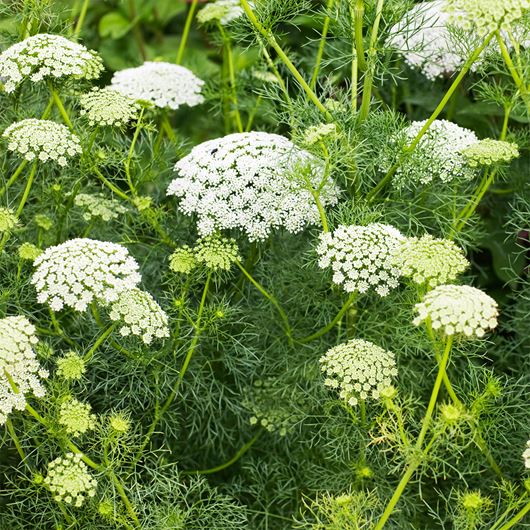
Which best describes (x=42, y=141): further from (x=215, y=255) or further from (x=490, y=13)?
(x=490, y=13)

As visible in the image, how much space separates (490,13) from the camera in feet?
8.14

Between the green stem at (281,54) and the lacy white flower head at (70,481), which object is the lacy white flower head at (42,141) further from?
the lacy white flower head at (70,481)

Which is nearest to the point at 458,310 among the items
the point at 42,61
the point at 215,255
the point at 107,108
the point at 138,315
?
the point at 215,255

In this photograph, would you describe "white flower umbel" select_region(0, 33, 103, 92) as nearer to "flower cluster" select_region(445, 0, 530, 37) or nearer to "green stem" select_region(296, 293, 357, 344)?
"green stem" select_region(296, 293, 357, 344)

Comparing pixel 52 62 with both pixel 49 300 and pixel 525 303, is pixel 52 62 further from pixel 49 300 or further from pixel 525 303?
pixel 525 303

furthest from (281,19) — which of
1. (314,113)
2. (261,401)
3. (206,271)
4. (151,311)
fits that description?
(261,401)

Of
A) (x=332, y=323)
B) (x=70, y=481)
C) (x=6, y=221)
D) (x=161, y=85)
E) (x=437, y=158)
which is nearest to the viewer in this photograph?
(x=70, y=481)

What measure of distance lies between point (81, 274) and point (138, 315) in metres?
0.25

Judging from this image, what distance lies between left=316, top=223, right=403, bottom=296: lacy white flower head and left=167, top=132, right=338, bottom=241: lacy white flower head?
1.09ft

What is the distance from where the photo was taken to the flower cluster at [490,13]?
2484 mm

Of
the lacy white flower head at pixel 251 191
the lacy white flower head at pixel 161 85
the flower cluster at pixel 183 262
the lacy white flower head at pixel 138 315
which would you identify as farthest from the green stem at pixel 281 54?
the lacy white flower head at pixel 138 315

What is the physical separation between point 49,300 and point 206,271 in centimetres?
56

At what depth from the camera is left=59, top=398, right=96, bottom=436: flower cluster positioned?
2564 millimetres

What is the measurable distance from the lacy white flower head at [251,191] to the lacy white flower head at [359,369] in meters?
0.63
